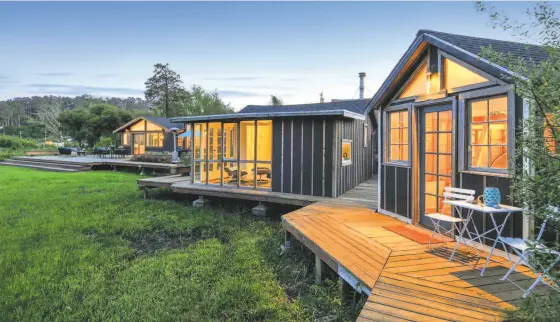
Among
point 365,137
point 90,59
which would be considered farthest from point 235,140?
point 90,59

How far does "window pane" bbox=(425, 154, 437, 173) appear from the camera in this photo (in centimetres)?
478

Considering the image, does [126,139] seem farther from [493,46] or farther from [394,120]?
[493,46]

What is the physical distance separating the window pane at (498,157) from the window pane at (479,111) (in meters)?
0.37

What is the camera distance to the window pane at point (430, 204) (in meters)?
4.82

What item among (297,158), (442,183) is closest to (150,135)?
(297,158)

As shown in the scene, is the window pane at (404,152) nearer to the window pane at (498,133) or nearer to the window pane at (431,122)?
the window pane at (431,122)

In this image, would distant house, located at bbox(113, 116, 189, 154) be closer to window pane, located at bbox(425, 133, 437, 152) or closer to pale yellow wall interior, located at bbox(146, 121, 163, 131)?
pale yellow wall interior, located at bbox(146, 121, 163, 131)

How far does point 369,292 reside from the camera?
2.92 m

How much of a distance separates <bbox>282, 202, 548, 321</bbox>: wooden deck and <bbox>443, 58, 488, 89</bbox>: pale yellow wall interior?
200 centimetres

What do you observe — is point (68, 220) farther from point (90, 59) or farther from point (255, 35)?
point (90, 59)

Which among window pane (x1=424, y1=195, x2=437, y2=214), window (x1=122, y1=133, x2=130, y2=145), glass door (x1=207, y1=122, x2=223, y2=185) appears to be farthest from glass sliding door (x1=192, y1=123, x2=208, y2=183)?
window (x1=122, y1=133, x2=130, y2=145)

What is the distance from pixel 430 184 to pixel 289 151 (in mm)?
3772

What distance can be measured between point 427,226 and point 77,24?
19.3 metres

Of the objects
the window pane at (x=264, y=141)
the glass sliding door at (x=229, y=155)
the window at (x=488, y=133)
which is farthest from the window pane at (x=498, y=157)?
the window pane at (x=264, y=141)
